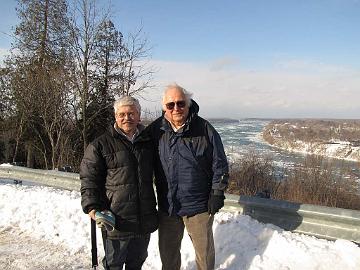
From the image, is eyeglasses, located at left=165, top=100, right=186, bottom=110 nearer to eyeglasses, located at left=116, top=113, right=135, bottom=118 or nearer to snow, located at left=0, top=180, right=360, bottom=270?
eyeglasses, located at left=116, top=113, right=135, bottom=118

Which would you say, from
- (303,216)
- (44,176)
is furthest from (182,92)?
(44,176)

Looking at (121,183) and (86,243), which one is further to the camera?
(86,243)

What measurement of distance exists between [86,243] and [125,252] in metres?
1.73

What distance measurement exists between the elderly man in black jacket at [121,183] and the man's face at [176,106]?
0.99 ft

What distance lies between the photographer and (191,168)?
3.61 metres

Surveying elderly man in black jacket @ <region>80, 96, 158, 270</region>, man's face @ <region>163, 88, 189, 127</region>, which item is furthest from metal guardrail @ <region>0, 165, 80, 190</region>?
man's face @ <region>163, 88, 189, 127</region>

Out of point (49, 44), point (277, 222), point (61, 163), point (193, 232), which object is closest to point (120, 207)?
point (193, 232)

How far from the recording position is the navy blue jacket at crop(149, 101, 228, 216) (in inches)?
142

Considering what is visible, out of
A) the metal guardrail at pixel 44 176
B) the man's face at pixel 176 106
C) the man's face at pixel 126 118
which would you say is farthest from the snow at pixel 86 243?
the man's face at pixel 126 118

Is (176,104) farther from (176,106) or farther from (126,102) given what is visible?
(126,102)

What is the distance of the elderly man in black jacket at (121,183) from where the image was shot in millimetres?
3490

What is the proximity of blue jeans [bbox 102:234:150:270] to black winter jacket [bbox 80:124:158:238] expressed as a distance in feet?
0.36

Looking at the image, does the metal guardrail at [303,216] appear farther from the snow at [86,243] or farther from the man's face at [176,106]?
the man's face at [176,106]

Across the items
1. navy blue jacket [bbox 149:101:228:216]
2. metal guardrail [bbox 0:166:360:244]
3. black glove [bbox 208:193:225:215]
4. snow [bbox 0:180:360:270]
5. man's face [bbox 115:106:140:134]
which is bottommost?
snow [bbox 0:180:360:270]
